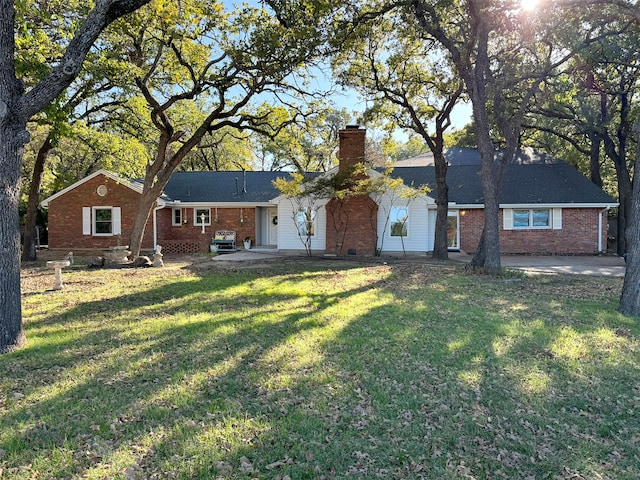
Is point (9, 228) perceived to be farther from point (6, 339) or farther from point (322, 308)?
point (322, 308)

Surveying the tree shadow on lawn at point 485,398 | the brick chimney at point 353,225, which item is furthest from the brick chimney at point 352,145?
the tree shadow on lawn at point 485,398

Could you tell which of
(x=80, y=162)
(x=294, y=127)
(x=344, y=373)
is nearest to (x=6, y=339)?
(x=344, y=373)

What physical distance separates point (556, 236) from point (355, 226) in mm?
9850

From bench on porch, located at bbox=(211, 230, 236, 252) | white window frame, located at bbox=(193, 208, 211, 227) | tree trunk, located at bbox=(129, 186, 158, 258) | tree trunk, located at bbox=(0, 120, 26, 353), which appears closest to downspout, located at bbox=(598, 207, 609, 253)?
bench on porch, located at bbox=(211, 230, 236, 252)

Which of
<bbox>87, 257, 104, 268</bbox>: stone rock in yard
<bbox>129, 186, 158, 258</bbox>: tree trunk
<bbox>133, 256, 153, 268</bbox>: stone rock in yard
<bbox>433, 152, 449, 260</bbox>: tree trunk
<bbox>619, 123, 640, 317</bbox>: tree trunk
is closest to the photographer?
<bbox>619, 123, 640, 317</bbox>: tree trunk

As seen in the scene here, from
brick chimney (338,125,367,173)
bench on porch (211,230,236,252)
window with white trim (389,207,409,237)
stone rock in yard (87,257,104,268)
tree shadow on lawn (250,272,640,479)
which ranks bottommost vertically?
tree shadow on lawn (250,272,640,479)

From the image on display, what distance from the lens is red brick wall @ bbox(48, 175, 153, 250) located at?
2048cm

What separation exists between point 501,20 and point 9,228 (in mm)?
12814

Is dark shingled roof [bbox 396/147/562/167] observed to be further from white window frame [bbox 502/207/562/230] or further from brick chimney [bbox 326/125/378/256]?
brick chimney [bbox 326/125/378/256]

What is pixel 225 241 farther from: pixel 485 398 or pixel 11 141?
pixel 485 398

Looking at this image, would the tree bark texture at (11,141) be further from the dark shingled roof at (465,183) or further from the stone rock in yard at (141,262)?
the dark shingled roof at (465,183)

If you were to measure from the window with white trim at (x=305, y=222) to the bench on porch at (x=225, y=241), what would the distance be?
3.73 m

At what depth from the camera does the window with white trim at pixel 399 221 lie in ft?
60.3

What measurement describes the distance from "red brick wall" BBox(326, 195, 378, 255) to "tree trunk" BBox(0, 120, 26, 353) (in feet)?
43.7
